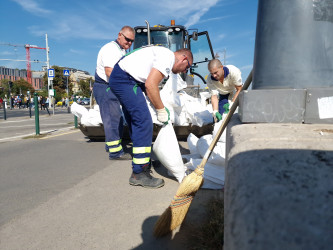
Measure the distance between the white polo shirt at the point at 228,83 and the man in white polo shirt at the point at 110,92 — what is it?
173 centimetres

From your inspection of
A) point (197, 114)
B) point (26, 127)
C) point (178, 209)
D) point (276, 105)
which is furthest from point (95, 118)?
point (26, 127)

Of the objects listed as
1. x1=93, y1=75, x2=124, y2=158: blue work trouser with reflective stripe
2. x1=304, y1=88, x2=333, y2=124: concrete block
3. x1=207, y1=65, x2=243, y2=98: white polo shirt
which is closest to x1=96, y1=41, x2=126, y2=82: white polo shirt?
x1=93, y1=75, x2=124, y2=158: blue work trouser with reflective stripe

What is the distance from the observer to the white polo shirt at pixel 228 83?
417 centimetres

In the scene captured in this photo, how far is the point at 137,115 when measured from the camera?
2.58 m

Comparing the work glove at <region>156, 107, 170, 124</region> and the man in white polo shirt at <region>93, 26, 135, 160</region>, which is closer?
the work glove at <region>156, 107, 170, 124</region>

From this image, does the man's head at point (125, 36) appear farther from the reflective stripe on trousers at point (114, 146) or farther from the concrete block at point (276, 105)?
the concrete block at point (276, 105)

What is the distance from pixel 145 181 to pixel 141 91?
0.98m

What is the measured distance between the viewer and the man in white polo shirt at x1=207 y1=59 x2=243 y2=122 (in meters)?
4.01

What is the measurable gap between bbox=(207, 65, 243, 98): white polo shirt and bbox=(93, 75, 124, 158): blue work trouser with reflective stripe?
6.13ft

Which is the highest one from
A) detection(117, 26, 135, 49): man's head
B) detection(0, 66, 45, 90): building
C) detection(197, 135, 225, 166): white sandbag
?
detection(0, 66, 45, 90): building

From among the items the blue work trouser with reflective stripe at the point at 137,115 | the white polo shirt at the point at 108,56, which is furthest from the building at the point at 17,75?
the blue work trouser with reflective stripe at the point at 137,115

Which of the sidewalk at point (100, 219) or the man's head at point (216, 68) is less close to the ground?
the man's head at point (216, 68)

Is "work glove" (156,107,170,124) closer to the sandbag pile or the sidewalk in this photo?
the sidewalk

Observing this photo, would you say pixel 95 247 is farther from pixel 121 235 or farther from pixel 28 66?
pixel 28 66
